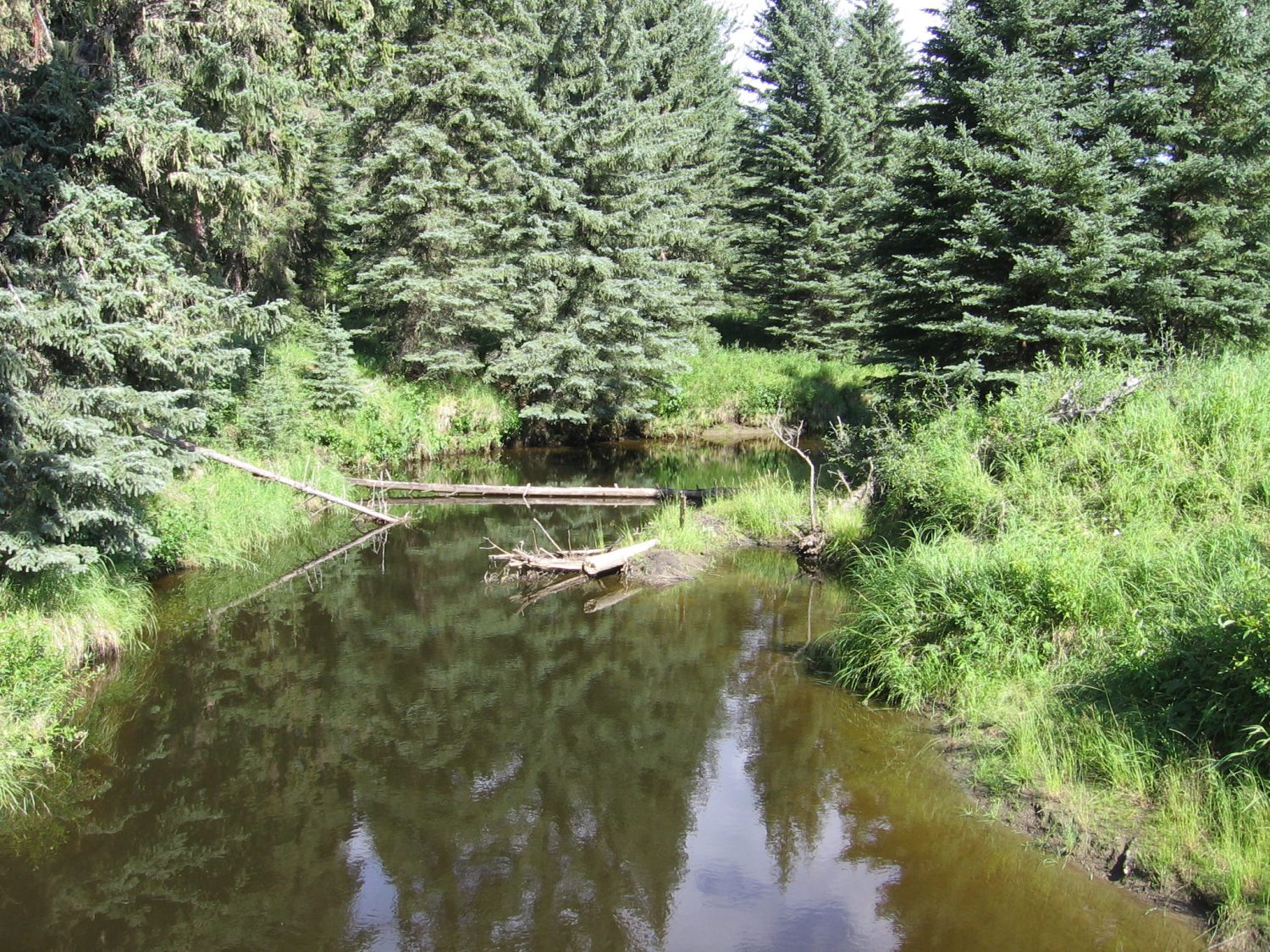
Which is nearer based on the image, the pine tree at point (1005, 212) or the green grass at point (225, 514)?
the green grass at point (225, 514)

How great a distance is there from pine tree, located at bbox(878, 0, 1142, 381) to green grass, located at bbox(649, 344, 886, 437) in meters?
10.3

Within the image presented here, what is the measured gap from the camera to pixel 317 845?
23.1 ft

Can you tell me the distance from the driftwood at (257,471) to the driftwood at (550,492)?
1095 millimetres

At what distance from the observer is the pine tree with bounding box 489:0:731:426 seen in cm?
2325

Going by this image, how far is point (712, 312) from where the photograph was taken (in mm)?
33031

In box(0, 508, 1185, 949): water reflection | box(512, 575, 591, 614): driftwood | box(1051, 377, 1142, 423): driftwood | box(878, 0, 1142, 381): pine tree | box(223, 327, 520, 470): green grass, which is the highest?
box(878, 0, 1142, 381): pine tree

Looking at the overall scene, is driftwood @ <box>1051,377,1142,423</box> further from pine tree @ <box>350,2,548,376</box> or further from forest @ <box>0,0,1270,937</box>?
pine tree @ <box>350,2,548,376</box>

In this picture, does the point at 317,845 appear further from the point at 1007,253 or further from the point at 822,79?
the point at 822,79

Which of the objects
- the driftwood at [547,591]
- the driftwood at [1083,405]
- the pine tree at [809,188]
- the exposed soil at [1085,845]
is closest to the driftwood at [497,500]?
the driftwood at [547,591]

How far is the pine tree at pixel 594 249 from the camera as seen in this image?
23250 millimetres

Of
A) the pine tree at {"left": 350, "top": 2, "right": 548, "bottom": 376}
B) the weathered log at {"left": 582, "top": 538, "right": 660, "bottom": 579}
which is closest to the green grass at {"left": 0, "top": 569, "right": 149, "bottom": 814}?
the weathered log at {"left": 582, "top": 538, "right": 660, "bottom": 579}

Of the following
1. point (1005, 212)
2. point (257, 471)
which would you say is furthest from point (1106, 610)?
point (257, 471)

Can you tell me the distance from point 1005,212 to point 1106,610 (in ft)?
31.4

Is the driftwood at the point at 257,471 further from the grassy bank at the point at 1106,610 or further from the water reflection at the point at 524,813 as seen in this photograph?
the grassy bank at the point at 1106,610
